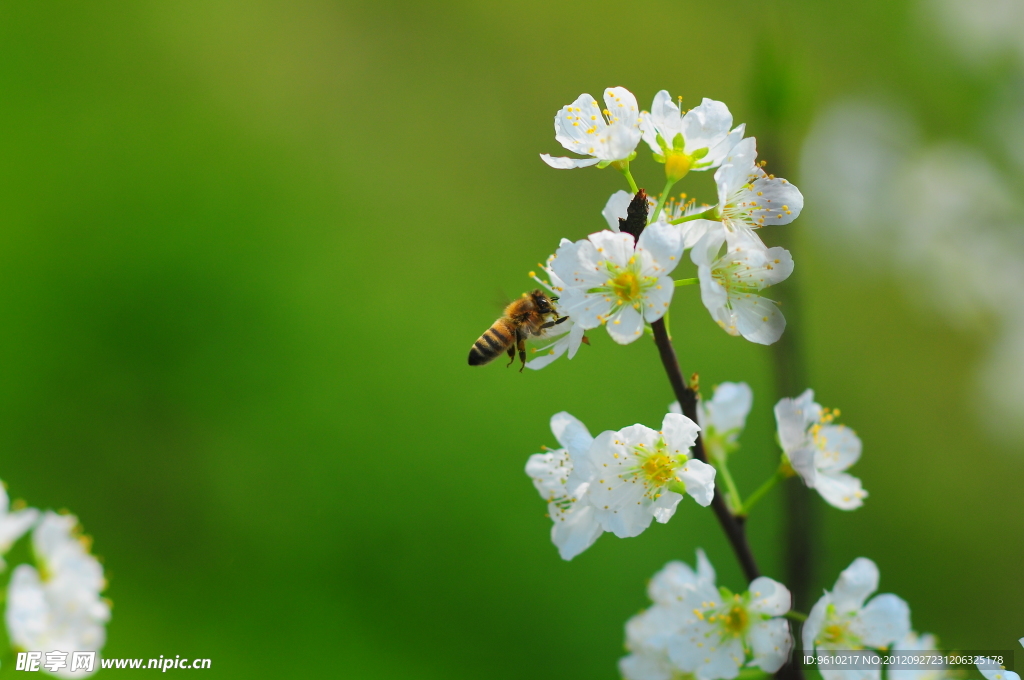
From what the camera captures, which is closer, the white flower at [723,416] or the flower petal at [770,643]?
the flower petal at [770,643]

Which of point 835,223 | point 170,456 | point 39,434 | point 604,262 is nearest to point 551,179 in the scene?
point 835,223

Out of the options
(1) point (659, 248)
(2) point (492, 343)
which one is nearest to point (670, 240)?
(1) point (659, 248)

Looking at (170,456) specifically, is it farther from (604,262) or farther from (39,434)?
(604,262)

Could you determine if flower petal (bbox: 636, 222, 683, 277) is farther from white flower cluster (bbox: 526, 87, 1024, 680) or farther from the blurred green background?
the blurred green background

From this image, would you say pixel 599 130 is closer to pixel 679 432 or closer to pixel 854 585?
pixel 679 432

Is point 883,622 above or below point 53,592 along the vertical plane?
below

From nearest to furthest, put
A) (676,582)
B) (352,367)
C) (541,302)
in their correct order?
(676,582) < (541,302) < (352,367)

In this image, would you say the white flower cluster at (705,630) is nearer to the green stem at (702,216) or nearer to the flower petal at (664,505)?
the flower petal at (664,505)

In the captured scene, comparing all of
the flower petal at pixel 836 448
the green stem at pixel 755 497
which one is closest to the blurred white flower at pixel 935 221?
the flower petal at pixel 836 448
